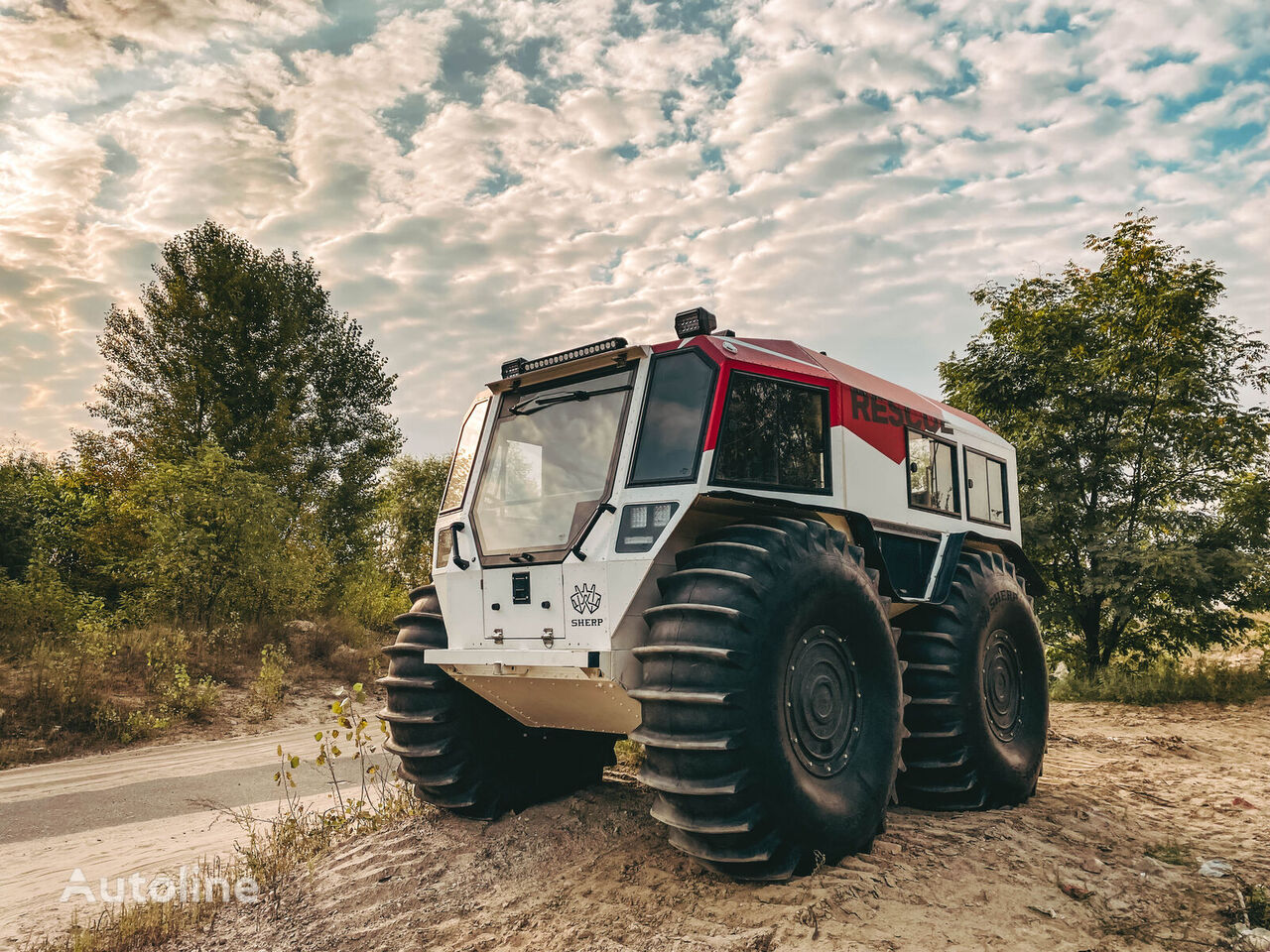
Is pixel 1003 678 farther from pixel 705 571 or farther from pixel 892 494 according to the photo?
pixel 705 571

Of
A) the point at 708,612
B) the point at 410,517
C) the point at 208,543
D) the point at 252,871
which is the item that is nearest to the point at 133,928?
the point at 252,871

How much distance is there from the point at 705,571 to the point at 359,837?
3553mm

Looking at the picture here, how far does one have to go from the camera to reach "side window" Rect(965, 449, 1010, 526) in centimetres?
768

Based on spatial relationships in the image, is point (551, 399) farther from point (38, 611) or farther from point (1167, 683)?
point (38, 611)

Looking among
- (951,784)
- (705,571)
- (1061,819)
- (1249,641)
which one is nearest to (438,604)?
(705,571)

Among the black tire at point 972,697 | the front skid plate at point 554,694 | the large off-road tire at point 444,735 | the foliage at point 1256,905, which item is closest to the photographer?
the foliage at point 1256,905

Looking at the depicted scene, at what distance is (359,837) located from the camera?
6.11m

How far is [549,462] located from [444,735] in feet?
6.13

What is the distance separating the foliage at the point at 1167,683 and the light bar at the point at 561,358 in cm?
1330

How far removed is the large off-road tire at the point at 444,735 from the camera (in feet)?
18.2

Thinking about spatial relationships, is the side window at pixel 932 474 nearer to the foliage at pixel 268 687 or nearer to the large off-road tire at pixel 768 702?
the large off-road tire at pixel 768 702

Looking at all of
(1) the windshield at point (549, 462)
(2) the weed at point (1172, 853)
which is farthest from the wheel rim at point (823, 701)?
(2) the weed at point (1172, 853)

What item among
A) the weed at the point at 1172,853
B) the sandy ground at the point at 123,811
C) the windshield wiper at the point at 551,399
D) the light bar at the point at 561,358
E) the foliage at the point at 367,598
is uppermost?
the light bar at the point at 561,358

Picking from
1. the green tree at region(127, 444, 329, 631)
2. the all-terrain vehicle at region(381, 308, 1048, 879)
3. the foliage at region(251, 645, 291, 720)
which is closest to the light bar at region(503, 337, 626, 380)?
the all-terrain vehicle at region(381, 308, 1048, 879)
